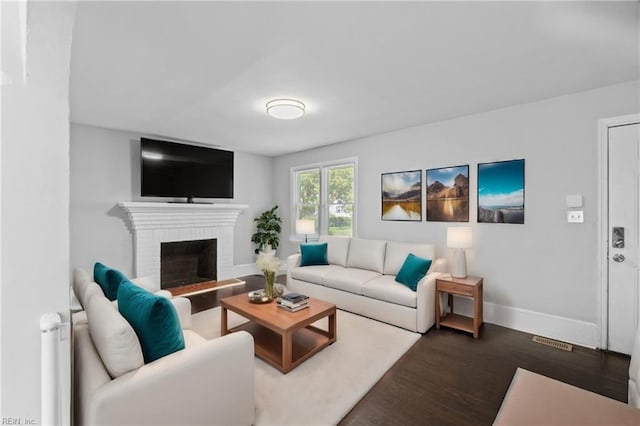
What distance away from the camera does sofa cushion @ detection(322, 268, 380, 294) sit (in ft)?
11.7

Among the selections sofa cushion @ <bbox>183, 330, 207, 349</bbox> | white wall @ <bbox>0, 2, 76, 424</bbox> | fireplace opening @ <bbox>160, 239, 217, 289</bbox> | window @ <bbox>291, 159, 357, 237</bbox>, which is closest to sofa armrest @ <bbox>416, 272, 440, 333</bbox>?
window @ <bbox>291, 159, 357, 237</bbox>

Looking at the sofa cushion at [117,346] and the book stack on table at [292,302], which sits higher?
the sofa cushion at [117,346]

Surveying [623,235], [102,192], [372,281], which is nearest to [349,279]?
[372,281]

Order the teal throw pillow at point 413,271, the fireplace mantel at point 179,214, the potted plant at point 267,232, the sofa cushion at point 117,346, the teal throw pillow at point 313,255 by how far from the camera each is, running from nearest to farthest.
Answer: the sofa cushion at point 117,346
the teal throw pillow at point 413,271
the fireplace mantel at point 179,214
the teal throw pillow at point 313,255
the potted plant at point 267,232

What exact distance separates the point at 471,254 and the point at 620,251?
129 centimetres

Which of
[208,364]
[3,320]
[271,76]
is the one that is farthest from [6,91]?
[271,76]

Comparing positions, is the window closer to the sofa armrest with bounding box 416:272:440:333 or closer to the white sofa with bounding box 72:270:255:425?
the sofa armrest with bounding box 416:272:440:333

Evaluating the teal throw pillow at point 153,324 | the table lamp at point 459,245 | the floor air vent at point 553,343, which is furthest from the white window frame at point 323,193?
the teal throw pillow at point 153,324

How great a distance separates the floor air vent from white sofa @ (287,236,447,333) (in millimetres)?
1025

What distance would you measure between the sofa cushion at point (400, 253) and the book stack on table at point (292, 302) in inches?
57.7

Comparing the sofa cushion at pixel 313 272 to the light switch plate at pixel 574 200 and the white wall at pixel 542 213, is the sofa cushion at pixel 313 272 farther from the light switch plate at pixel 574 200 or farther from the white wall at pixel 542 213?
the light switch plate at pixel 574 200

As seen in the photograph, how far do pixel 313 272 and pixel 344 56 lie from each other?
2.86 m

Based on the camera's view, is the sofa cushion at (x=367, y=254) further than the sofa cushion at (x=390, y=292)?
Yes

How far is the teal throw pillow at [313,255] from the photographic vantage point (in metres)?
4.46
